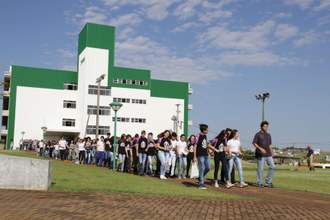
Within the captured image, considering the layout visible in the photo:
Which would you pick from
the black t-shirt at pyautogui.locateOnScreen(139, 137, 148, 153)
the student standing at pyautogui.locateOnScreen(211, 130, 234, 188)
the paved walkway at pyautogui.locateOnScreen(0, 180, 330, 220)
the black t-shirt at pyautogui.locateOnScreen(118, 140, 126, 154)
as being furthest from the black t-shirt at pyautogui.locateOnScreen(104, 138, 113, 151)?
the paved walkway at pyautogui.locateOnScreen(0, 180, 330, 220)

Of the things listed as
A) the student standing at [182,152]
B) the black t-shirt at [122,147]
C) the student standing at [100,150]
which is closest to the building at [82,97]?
the student standing at [100,150]

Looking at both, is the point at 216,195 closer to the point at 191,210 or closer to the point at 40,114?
the point at 191,210

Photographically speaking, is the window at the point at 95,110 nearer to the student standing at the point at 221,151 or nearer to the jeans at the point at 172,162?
the jeans at the point at 172,162

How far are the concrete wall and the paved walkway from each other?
43 cm

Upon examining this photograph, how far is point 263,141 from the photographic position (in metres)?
12.9

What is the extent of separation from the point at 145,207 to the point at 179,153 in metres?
8.36

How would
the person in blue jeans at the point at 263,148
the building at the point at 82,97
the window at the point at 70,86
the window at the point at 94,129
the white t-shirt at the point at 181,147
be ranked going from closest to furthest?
1. the person in blue jeans at the point at 263,148
2. the white t-shirt at the point at 181,147
3. the building at the point at 82,97
4. the window at the point at 94,129
5. the window at the point at 70,86

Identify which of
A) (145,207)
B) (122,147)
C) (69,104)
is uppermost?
(69,104)

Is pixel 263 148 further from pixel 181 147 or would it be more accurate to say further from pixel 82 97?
pixel 82 97

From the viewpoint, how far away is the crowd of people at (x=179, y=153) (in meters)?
12.6

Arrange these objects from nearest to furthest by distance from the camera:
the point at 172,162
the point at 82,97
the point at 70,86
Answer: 1. the point at 172,162
2. the point at 82,97
3. the point at 70,86

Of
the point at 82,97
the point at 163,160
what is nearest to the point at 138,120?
the point at 82,97

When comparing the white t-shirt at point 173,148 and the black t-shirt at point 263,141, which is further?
the white t-shirt at point 173,148

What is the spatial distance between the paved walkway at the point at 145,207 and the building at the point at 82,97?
5425cm
